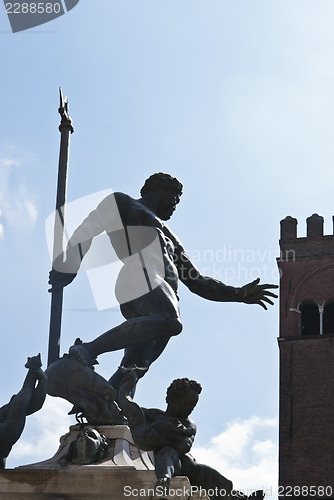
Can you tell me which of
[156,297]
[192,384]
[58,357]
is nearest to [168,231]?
[156,297]

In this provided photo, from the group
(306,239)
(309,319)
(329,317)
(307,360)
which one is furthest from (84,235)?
(306,239)

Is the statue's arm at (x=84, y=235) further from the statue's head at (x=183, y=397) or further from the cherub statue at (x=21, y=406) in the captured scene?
the statue's head at (x=183, y=397)

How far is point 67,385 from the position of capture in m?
7.06

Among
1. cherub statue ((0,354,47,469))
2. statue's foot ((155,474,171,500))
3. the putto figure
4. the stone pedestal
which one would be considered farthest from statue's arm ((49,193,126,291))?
statue's foot ((155,474,171,500))

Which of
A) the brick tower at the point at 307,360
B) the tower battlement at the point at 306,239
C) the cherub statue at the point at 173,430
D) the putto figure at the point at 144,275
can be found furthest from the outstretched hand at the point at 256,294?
the tower battlement at the point at 306,239

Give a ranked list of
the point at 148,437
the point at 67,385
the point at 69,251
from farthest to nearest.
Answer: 1. the point at 69,251
2. the point at 67,385
3. the point at 148,437

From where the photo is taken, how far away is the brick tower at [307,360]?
155ft

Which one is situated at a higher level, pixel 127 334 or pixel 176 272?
pixel 176 272

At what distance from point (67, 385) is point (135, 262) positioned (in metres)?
1.13

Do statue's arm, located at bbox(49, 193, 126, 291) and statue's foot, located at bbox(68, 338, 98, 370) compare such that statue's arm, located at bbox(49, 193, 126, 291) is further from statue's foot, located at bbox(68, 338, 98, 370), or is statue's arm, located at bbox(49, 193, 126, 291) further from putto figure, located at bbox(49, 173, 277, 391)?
statue's foot, located at bbox(68, 338, 98, 370)

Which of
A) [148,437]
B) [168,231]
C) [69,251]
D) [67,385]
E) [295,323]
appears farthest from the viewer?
[295,323]

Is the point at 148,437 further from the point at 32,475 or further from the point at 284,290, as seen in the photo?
the point at 284,290

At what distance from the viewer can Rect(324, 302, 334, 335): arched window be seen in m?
50.8

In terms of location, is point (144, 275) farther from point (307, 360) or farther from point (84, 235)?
point (307, 360)
